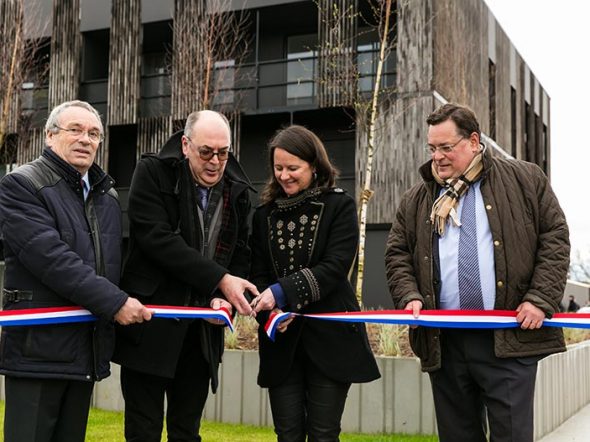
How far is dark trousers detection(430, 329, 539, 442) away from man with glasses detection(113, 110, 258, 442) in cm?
114

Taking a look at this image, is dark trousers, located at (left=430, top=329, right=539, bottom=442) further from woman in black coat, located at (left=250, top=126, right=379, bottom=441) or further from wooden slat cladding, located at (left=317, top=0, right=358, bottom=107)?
wooden slat cladding, located at (left=317, top=0, right=358, bottom=107)

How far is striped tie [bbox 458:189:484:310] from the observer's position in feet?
11.3

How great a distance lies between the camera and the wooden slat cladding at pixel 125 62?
60.4 ft

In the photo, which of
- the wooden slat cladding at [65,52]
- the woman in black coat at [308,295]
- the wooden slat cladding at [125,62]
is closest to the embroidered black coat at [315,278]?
the woman in black coat at [308,295]

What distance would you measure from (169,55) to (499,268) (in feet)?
56.2

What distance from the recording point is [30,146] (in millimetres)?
18891

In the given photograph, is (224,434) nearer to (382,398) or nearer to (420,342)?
(382,398)

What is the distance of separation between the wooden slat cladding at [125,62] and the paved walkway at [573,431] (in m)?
14.3

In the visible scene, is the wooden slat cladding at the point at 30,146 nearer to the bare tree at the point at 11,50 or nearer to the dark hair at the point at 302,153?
the bare tree at the point at 11,50

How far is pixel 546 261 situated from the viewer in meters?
3.29

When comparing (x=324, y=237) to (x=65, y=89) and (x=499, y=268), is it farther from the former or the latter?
(x=65, y=89)

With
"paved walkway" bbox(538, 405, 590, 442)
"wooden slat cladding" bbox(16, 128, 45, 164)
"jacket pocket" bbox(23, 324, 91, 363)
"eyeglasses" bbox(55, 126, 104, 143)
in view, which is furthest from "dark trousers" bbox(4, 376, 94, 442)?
"wooden slat cladding" bbox(16, 128, 45, 164)

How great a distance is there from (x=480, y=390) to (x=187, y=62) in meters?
12.2

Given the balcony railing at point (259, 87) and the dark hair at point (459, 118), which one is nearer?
the dark hair at point (459, 118)
